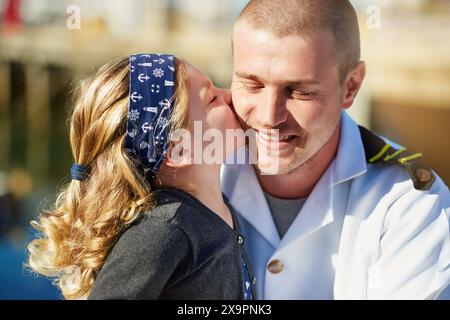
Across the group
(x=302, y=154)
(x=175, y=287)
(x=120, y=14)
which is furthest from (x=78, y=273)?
(x=120, y=14)

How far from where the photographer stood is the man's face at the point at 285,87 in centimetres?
139

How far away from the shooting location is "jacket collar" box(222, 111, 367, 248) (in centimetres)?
150

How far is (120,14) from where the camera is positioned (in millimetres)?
8641

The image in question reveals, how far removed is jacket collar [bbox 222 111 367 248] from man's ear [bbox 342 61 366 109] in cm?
7

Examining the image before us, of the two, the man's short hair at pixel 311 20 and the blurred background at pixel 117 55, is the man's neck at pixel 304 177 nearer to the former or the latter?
the man's short hair at pixel 311 20

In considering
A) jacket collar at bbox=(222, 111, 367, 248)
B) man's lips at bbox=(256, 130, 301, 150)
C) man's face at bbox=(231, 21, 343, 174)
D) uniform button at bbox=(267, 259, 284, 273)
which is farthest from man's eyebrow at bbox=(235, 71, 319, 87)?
uniform button at bbox=(267, 259, 284, 273)

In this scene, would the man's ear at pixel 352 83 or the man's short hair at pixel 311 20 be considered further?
the man's ear at pixel 352 83

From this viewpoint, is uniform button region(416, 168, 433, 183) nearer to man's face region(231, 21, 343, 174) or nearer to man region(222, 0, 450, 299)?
man region(222, 0, 450, 299)

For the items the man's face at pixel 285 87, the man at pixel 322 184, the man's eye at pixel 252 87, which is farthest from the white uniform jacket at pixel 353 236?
the man's eye at pixel 252 87

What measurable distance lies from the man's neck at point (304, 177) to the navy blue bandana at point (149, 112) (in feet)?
1.17

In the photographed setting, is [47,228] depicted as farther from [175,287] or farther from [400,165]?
[400,165]

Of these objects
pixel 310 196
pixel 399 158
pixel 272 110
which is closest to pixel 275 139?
pixel 272 110

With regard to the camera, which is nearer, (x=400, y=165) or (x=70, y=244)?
(x=70, y=244)
